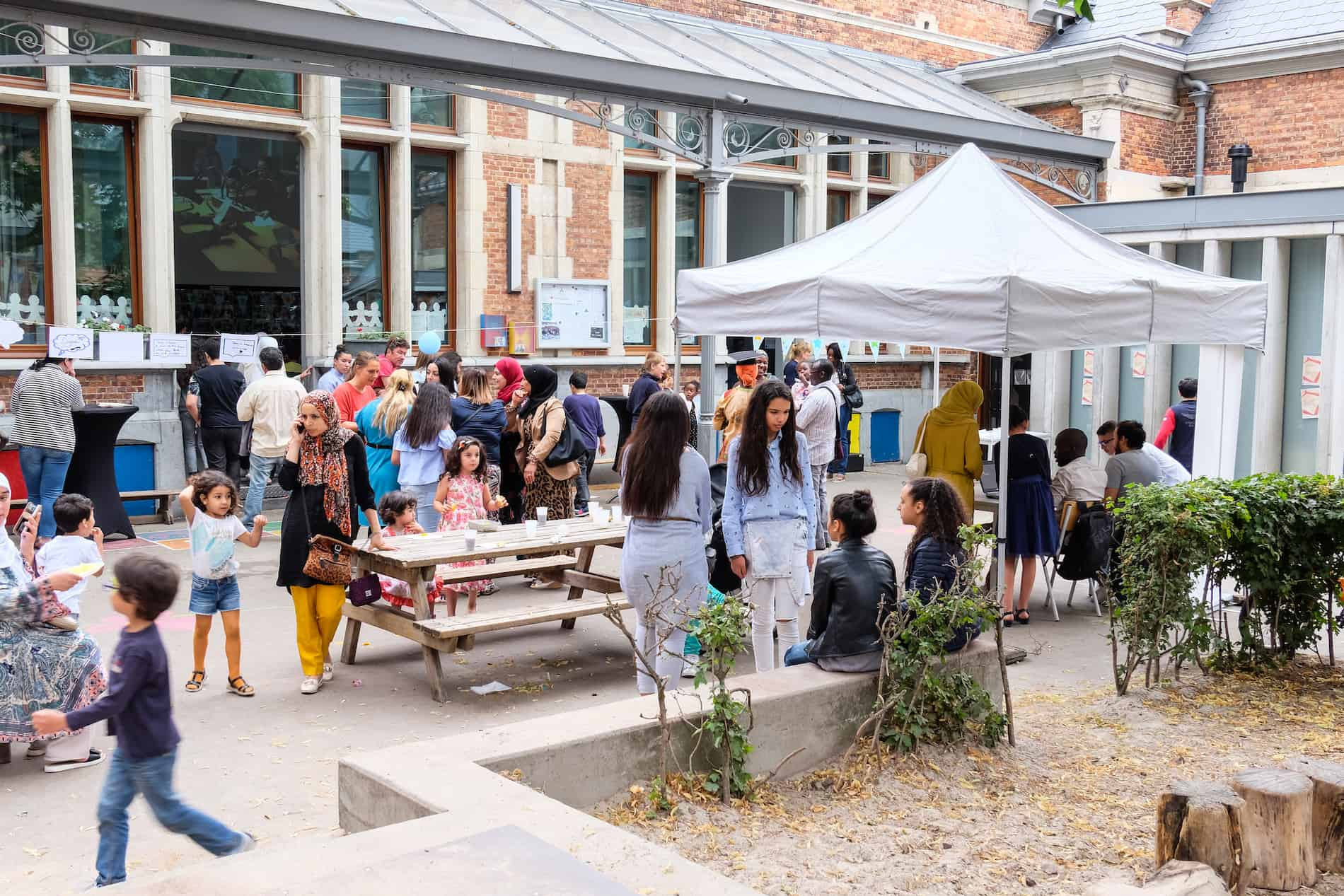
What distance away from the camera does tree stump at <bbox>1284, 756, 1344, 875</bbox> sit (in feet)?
14.4

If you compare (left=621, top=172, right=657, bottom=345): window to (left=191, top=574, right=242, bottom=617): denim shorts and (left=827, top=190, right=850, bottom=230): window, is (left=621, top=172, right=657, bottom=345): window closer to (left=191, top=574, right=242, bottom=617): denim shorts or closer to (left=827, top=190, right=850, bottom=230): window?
(left=827, top=190, right=850, bottom=230): window

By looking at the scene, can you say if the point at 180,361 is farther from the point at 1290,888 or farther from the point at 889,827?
the point at 1290,888

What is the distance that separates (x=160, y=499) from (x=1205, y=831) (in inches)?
409

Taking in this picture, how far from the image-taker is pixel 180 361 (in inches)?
502

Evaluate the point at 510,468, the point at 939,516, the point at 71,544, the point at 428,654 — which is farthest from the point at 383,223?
the point at 939,516

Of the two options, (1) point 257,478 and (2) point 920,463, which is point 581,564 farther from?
(1) point 257,478

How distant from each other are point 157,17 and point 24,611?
18.5 feet

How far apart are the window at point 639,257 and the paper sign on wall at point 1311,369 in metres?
8.21

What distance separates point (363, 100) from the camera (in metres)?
14.8

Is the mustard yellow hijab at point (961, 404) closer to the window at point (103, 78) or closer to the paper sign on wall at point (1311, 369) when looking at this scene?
the paper sign on wall at point (1311, 369)

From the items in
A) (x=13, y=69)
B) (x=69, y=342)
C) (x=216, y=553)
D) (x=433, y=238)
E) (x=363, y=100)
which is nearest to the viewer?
(x=216, y=553)

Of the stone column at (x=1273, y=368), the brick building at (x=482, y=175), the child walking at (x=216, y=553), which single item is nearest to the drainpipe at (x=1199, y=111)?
the brick building at (x=482, y=175)

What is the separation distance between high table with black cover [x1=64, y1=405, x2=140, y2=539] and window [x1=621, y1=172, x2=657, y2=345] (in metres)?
7.74

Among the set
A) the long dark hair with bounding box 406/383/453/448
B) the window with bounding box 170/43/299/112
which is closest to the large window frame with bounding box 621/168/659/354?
the window with bounding box 170/43/299/112
